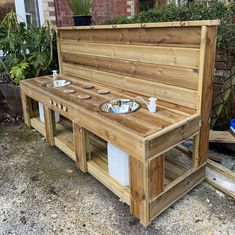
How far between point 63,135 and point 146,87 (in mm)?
1064

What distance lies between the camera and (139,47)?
2109 millimetres

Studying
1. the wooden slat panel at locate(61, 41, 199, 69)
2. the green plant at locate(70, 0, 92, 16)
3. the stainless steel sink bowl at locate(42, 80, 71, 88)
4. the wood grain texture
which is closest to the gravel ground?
the stainless steel sink bowl at locate(42, 80, 71, 88)

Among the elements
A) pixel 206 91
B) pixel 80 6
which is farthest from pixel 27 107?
pixel 206 91

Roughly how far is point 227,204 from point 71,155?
1340 millimetres

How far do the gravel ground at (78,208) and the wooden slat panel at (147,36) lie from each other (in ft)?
3.73

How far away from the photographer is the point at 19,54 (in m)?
→ 3.59

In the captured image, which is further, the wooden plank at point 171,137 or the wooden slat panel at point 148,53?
the wooden slat panel at point 148,53

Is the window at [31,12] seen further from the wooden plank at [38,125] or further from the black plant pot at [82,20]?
the wooden plank at [38,125]

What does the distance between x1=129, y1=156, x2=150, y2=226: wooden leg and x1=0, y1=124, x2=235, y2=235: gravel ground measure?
9 cm

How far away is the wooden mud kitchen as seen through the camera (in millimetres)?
1602

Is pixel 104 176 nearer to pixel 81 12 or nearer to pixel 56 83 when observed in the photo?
pixel 56 83

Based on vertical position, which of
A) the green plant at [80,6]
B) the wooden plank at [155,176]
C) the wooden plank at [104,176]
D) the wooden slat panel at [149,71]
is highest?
the green plant at [80,6]

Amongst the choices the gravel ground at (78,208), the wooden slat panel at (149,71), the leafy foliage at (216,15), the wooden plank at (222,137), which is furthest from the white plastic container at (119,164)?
the leafy foliage at (216,15)

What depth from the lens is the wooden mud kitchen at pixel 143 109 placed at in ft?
5.25
